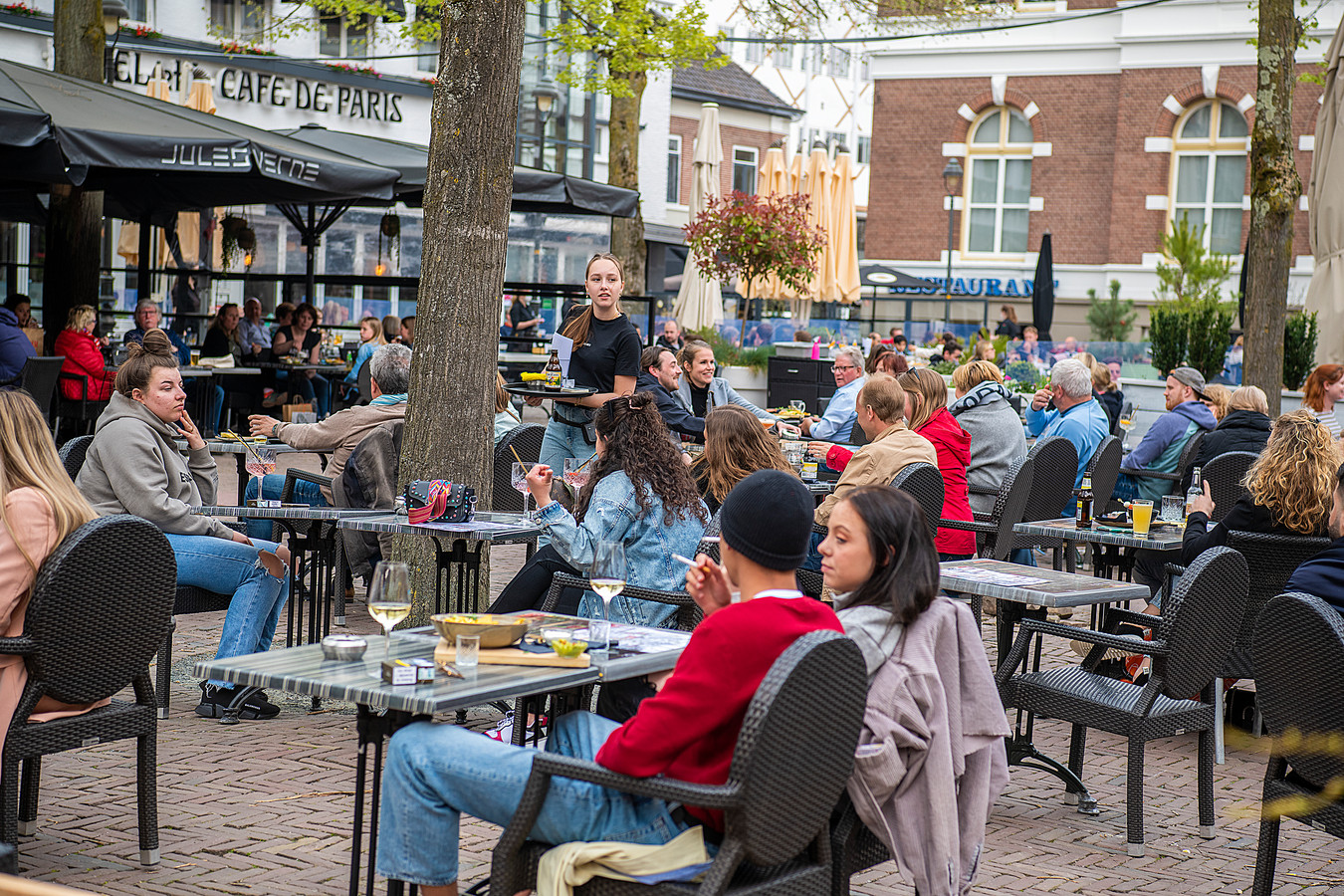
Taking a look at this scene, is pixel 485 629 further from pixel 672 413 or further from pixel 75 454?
pixel 672 413

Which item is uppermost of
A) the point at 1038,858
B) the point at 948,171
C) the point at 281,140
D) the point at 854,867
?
the point at 948,171

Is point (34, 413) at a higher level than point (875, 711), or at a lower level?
higher

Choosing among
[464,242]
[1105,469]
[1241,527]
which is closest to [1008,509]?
[1105,469]

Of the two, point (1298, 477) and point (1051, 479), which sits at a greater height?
point (1298, 477)

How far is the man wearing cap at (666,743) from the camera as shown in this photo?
2896 mm

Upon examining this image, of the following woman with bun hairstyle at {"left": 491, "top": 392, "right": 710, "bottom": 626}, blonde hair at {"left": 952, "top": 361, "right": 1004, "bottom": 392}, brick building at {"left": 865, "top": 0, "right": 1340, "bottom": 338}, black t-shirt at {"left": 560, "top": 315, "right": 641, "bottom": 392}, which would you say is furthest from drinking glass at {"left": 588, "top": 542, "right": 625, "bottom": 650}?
brick building at {"left": 865, "top": 0, "right": 1340, "bottom": 338}

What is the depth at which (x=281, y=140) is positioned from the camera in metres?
12.2

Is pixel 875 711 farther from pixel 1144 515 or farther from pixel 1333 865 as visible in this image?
pixel 1144 515

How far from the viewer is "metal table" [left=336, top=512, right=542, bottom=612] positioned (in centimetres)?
549

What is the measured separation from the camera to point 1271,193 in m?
10.6

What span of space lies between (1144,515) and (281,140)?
8.59 m

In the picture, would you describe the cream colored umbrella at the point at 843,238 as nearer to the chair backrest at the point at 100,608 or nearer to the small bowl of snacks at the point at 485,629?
the chair backrest at the point at 100,608

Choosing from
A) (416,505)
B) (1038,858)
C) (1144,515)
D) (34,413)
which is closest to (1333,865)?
(1038,858)

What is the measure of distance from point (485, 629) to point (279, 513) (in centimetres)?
272
